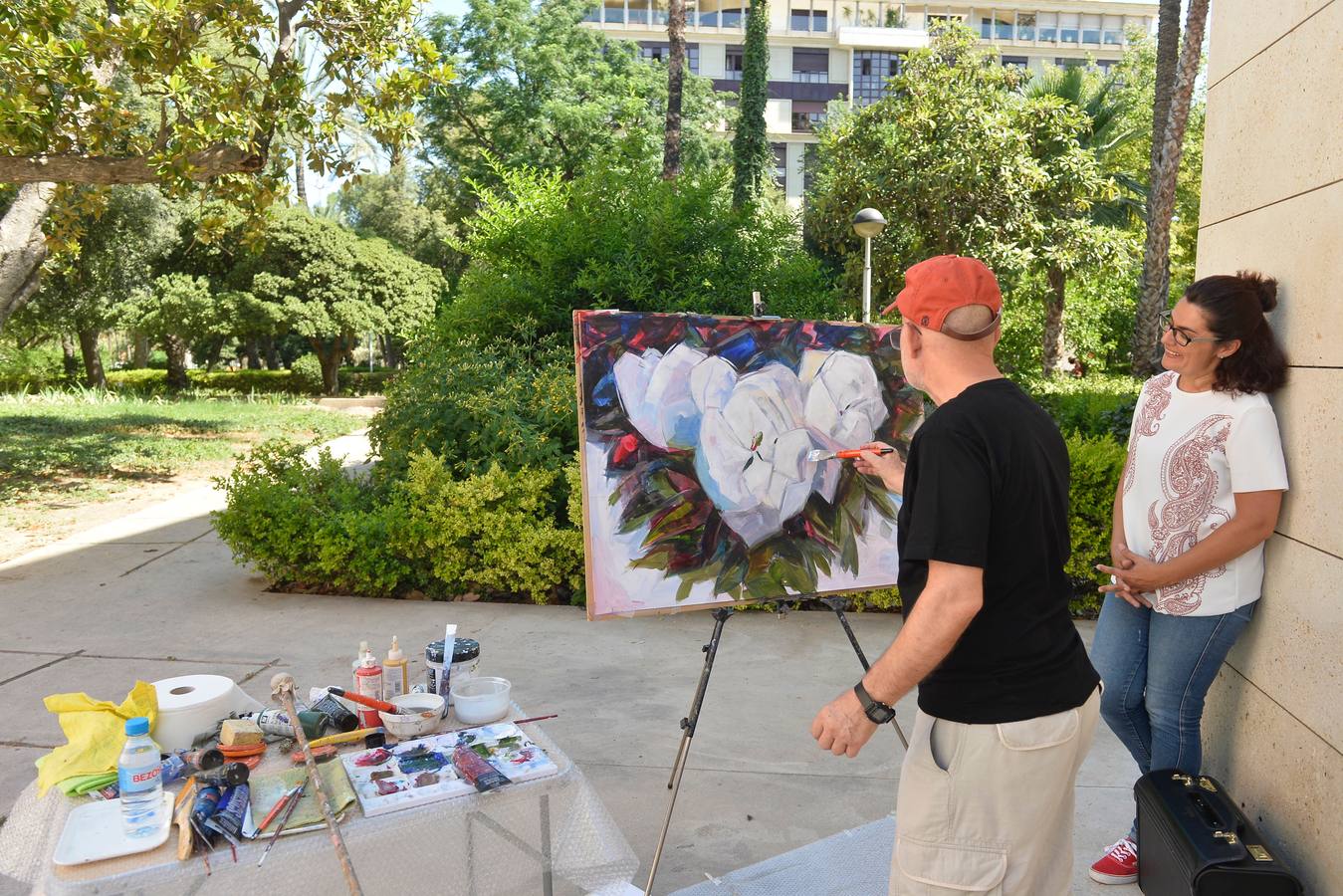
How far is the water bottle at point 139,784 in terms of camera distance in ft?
7.00

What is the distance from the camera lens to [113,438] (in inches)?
575

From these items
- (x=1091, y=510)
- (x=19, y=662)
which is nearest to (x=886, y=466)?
(x=1091, y=510)

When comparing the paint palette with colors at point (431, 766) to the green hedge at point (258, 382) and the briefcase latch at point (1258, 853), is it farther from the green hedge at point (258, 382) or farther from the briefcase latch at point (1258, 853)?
the green hedge at point (258, 382)

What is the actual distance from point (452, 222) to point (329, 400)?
29.9 feet

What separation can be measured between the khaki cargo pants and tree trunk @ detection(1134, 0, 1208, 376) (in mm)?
11400

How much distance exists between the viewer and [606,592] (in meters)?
3.32

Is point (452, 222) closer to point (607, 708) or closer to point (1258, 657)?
point (607, 708)

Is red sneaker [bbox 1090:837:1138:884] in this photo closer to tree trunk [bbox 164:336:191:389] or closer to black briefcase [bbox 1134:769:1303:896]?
black briefcase [bbox 1134:769:1303:896]

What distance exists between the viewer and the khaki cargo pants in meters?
1.85

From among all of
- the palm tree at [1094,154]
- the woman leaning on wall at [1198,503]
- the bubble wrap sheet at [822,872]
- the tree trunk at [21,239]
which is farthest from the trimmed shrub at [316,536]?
the palm tree at [1094,154]

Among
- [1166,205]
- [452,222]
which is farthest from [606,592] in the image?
[452,222]

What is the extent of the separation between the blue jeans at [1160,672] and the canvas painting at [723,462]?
41.2 inches

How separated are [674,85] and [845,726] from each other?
1832cm

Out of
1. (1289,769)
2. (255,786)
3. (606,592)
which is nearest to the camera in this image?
(255,786)
